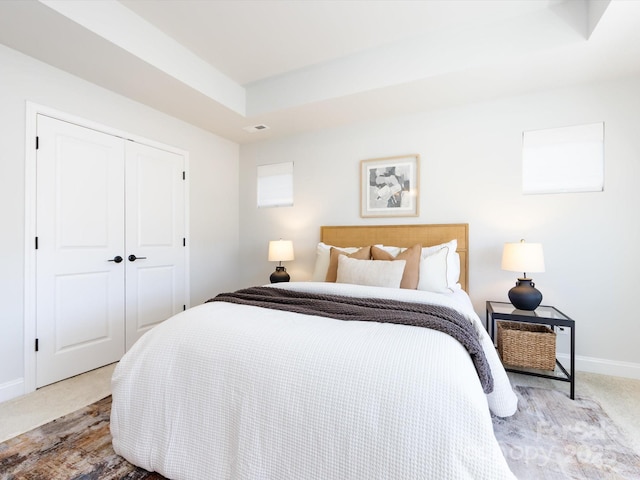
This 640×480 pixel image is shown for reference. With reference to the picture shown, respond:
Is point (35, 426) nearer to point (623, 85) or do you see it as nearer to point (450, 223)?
point (450, 223)

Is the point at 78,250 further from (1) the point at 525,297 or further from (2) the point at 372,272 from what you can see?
(1) the point at 525,297

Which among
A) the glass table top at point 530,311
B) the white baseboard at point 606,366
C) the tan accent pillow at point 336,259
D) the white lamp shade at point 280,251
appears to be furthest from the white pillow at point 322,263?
the white baseboard at point 606,366

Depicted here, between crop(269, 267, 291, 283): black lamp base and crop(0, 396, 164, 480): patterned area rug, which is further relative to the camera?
crop(269, 267, 291, 283): black lamp base

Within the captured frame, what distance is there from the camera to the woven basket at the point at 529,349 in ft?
7.51

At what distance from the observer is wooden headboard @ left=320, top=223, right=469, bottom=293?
9.74ft

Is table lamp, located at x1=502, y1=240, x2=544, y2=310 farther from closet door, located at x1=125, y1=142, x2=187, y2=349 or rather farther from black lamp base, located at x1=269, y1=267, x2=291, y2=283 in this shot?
closet door, located at x1=125, y1=142, x2=187, y2=349

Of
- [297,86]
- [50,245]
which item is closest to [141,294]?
[50,245]

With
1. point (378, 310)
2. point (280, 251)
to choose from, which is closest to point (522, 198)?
point (378, 310)

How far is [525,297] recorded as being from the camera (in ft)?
7.98

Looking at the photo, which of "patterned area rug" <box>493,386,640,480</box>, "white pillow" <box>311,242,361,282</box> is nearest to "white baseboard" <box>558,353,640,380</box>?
"patterned area rug" <box>493,386,640,480</box>

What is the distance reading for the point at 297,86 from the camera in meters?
3.01

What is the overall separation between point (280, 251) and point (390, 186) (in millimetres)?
1382

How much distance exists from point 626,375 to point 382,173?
8.64ft

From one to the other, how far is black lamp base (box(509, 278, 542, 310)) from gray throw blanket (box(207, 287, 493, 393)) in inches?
42.5
